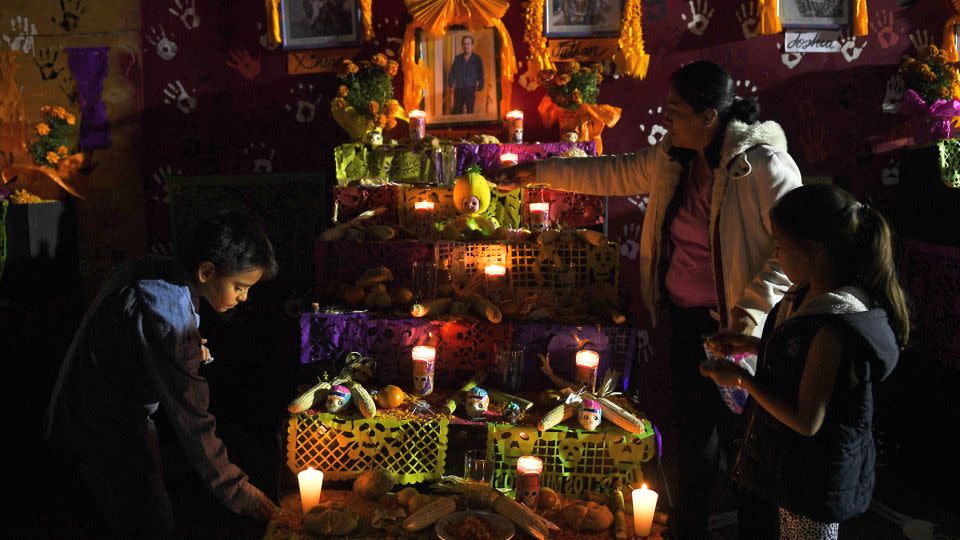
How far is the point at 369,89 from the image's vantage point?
11.7 ft

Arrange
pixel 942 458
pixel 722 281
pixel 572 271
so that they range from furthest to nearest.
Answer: pixel 942 458 < pixel 572 271 < pixel 722 281

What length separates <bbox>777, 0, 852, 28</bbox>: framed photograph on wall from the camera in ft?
12.8

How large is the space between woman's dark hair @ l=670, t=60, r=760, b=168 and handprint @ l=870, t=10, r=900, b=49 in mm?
1825

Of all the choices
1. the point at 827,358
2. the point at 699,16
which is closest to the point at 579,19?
the point at 699,16

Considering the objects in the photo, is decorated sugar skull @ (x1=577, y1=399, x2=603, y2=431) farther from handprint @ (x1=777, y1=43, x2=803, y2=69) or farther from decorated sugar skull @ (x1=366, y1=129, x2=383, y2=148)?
handprint @ (x1=777, y1=43, x2=803, y2=69)

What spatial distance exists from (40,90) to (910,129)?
460 centimetres

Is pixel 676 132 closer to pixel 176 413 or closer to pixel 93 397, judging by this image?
pixel 176 413

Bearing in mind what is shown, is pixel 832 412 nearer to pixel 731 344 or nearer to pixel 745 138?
pixel 731 344

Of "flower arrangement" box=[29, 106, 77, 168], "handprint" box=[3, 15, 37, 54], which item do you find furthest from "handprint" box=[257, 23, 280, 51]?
"handprint" box=[3, 15, 37, 54]

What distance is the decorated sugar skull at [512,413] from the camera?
9.13 feet

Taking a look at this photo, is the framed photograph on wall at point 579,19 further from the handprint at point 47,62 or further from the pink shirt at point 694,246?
the handprint at point 47,62

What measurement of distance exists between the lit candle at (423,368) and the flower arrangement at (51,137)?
96.5 inches

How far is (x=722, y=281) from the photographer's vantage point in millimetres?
2623

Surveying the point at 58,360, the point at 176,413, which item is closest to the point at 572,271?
the point at 176,413
